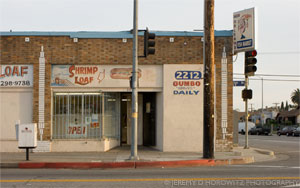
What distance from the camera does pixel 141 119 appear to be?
69.6 ft

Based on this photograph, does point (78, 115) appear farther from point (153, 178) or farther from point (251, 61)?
point (251, 61)

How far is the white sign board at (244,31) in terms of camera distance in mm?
17641

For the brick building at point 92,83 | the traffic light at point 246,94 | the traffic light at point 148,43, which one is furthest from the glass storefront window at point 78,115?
the traffic light at point 246,94

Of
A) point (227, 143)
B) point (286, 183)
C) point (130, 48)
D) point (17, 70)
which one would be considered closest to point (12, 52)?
point (17, 70)

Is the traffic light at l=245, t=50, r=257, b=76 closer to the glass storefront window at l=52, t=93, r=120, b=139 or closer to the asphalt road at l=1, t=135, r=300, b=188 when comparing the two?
the glass storefront window at l=52, t=93, r=120, b=139

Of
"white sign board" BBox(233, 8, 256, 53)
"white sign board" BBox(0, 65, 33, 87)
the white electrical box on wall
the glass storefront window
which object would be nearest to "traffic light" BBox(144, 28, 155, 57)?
the glass storefront window

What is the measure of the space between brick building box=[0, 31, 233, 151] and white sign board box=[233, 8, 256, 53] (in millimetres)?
457

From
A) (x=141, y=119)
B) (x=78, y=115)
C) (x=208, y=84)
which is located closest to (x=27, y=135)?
(x=78, y=115)

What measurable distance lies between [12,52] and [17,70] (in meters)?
0.83

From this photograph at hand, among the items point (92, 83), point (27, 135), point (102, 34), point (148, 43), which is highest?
point (102, 34)

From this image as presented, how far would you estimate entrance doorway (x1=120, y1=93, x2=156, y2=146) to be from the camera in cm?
2059

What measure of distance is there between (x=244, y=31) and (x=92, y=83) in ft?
23.5

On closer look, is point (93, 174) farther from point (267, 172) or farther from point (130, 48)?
point (130, 48)

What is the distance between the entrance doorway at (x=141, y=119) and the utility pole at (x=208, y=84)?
18.3 ft
